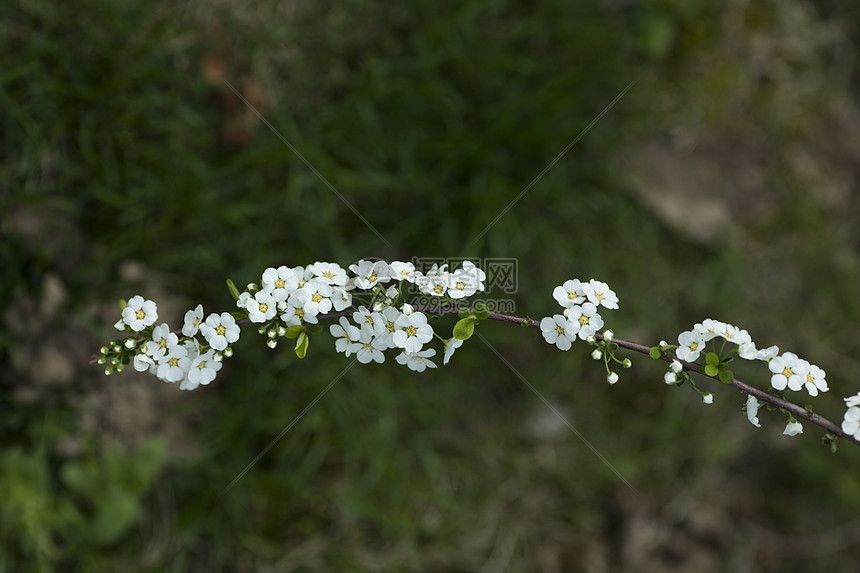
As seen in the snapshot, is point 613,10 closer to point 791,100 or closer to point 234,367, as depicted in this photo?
point 791,100

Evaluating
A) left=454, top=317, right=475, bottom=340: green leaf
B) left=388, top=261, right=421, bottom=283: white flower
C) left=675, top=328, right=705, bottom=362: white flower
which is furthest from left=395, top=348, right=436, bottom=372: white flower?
left=675, top=328, right=705, bottom=362: white flower

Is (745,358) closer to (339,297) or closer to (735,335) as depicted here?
(735,335)

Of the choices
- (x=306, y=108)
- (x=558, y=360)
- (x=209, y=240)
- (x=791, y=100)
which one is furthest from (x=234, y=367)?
(x=791, y=100)

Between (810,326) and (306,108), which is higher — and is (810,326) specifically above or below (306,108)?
above

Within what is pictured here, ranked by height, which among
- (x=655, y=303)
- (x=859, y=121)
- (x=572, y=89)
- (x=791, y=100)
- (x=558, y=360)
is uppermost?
(x=859, y=121)

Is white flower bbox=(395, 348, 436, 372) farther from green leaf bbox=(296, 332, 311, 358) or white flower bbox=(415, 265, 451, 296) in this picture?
green leaf bbox=(296, 332, 311, 358)

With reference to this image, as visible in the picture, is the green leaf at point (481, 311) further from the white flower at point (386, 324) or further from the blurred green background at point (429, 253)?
the blurred green background at point (429, 253)

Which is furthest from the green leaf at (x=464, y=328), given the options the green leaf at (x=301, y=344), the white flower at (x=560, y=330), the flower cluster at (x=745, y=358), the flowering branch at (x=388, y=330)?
the flower cluster at (x=745, y=358)
